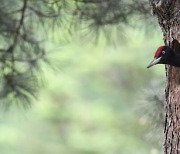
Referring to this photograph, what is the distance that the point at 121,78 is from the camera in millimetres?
5562

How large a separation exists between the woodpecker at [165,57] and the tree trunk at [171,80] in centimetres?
4

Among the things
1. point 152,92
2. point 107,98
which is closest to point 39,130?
point 107,98

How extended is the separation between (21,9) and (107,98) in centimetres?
295

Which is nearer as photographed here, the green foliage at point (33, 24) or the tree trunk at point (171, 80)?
the tree trunk at point (171, 80)

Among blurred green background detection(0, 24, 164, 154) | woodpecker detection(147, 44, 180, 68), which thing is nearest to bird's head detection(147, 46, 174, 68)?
woodpecker detection(147, 44, 180, 68)

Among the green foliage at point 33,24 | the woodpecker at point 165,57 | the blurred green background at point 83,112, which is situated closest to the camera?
the woodpecker at point 165,57

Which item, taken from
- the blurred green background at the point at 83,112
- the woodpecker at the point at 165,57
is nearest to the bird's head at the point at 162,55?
the woodpecker at the point at 165,57

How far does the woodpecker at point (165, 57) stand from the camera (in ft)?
4.69

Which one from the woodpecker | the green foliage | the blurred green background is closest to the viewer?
the woodpecker

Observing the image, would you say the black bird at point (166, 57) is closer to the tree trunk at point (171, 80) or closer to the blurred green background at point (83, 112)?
the tree trunk at point (171, 80)

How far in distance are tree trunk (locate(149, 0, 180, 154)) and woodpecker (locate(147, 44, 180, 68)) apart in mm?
36

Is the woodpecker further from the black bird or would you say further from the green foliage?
the green foliage

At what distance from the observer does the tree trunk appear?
1.46m

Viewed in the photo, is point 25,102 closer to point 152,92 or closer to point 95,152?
point 152,92
